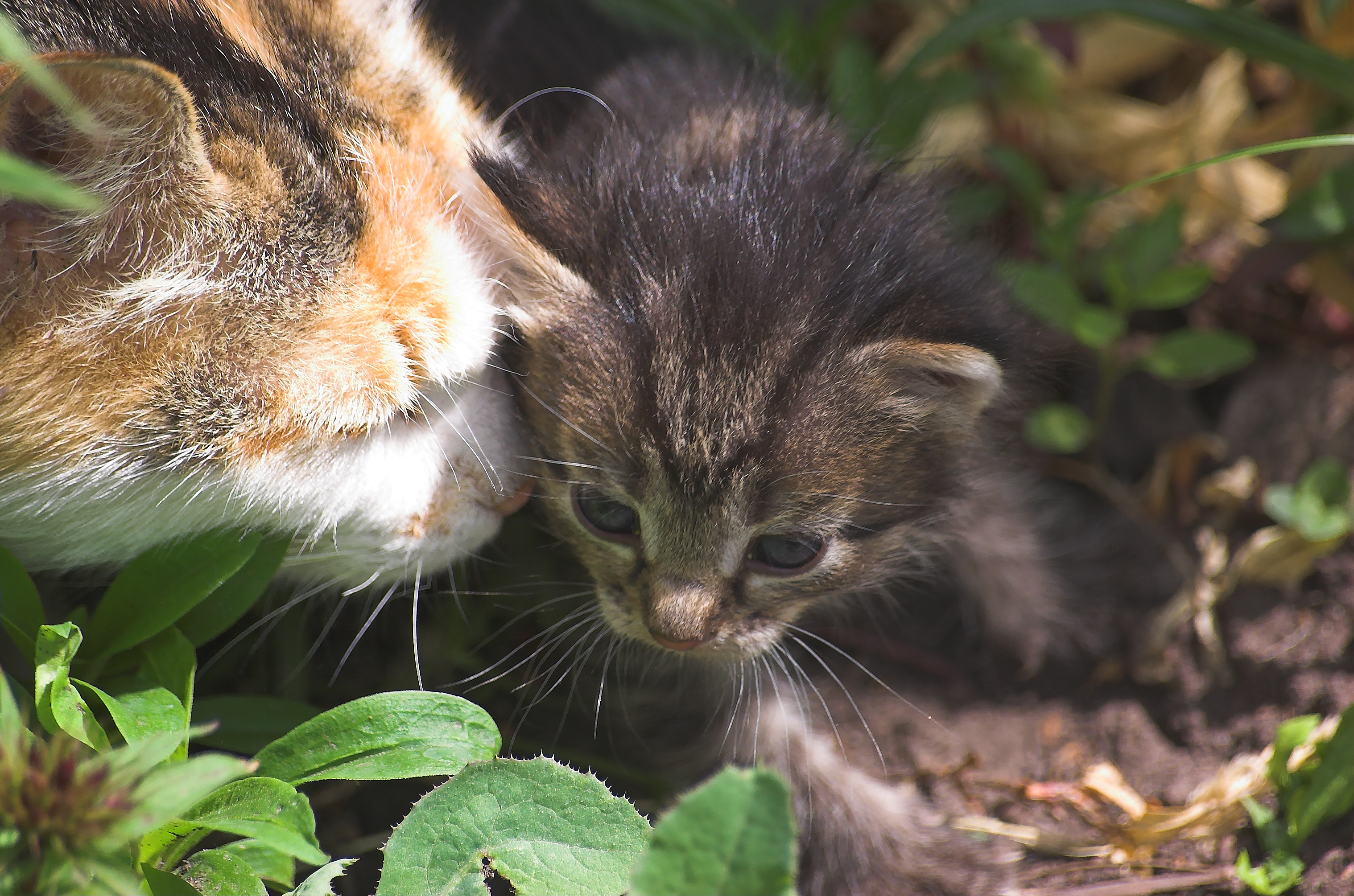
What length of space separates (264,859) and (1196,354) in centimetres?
182

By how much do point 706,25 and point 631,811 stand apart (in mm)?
1520

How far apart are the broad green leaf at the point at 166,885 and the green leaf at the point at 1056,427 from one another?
1606 millimetres

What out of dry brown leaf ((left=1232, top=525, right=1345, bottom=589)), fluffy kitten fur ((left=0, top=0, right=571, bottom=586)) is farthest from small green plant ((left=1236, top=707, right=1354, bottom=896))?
fluffy kitten fur ((left=0, top=0, right=571, bottom=586))

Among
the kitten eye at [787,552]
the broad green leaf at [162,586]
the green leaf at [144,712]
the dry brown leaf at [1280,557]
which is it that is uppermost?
the dry brown leaf at [1280,557]

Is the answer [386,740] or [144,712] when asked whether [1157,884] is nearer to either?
[386,740]

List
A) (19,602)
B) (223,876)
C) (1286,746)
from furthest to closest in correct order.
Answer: (1286,746) < (19,602) < (223,876)

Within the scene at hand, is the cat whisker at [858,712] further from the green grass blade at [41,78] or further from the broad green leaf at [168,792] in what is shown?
the green grass blade at [41,78]

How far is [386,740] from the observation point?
1334 mm

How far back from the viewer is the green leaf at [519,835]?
4.16 ft

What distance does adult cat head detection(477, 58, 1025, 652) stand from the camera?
1462mm

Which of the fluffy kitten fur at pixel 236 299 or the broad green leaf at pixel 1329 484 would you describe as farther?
the broad green leaf at pixel 1329 484

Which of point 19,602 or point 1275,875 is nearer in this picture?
point 19,602

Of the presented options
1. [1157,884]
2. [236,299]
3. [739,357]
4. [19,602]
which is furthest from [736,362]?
[1157,884]

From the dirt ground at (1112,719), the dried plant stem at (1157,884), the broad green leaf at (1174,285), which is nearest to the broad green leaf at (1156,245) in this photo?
the broad green leaf at (1174,285)
